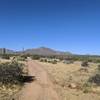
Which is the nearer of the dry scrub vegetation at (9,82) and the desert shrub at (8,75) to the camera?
the dry scrub vegetation at (9,82)

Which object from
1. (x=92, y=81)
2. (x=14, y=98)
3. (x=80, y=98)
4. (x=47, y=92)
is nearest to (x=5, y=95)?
(x=14, y=98)

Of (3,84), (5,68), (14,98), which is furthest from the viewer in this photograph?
(5,68)

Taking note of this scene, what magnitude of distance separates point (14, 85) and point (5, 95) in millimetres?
4534

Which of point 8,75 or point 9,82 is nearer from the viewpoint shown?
point 9,82

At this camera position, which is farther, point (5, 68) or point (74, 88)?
point (5, 68)

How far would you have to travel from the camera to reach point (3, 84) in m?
24.8

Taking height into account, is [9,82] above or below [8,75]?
below

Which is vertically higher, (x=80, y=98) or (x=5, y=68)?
(x=5, y=68)

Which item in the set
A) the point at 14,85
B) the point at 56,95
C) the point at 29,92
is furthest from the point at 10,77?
the point at 56,95

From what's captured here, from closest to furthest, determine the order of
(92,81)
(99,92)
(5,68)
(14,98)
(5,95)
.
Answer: (14,98)
(5,95)
(99,92)
(5,68)
(92,81)

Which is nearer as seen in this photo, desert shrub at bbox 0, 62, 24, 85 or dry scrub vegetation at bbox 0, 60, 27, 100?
dry scrub vegetation at bbox 0, 60, 27, 100

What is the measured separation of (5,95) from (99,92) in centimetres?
738

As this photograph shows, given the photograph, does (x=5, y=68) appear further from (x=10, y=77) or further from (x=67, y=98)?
(x=67, y=98)

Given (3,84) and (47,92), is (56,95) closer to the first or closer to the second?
(47,92)
